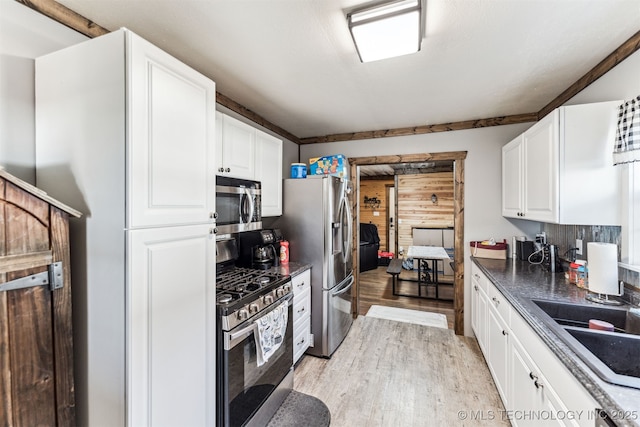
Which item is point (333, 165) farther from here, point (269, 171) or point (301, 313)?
point (301, 313)

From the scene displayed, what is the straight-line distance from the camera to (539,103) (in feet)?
8.71

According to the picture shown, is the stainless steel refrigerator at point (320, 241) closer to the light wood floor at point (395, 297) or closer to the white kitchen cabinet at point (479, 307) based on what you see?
the light wood floor at point (395, 297)

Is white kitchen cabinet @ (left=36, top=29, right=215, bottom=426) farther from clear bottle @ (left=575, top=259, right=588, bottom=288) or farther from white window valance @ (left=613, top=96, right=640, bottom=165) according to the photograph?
clear bottle @ (left=575, top=259, right=588, bottom=288)

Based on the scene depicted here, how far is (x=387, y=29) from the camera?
1.46 meters

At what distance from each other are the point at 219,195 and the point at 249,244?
0.75 metres

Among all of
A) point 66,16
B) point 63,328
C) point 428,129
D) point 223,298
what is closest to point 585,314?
point 223,298

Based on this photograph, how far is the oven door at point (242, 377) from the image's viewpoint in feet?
5.01

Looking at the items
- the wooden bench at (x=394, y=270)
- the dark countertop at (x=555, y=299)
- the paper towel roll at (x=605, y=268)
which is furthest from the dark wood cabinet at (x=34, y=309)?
the wooden bench at (x=394, y=270)

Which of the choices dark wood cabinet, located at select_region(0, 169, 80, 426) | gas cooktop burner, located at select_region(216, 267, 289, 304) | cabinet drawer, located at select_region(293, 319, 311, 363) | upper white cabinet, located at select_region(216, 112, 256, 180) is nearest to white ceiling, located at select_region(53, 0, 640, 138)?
upper white cabinet, located at select_region(216, 112, 256, 180)

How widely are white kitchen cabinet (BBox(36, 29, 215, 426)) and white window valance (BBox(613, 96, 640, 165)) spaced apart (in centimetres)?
242

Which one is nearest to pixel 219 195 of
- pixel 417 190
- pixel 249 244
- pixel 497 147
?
pixel 249 244

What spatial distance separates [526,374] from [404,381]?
113cm

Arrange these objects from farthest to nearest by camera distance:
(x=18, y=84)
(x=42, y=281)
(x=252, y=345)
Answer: (x=252, y=345) → (x=18, y=84) → (x=42, y=281)

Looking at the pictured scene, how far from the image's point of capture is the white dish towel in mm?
1740
